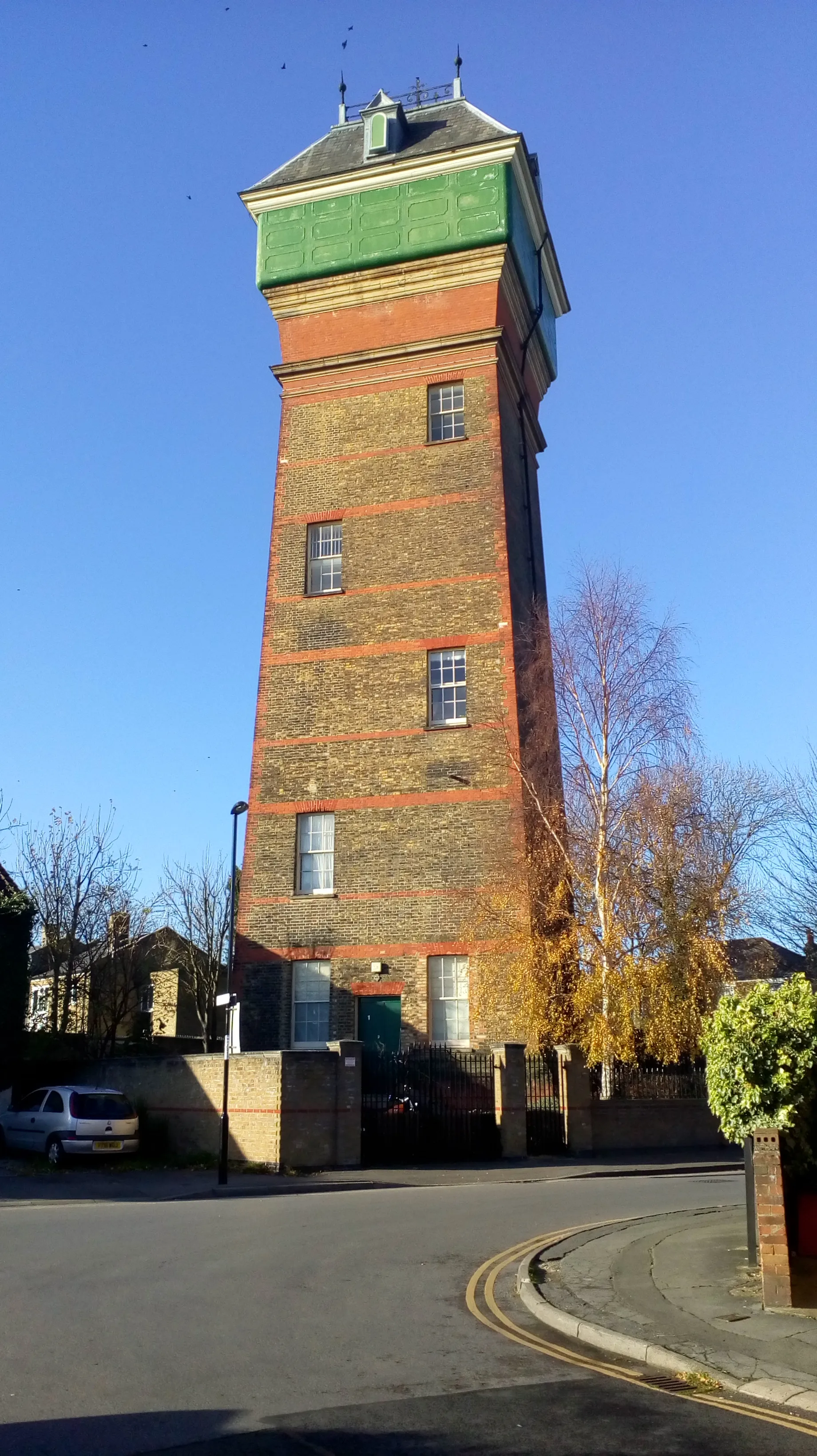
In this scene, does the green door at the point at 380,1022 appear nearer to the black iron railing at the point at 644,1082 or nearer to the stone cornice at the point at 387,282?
the black iron railing at the point at 644,1082

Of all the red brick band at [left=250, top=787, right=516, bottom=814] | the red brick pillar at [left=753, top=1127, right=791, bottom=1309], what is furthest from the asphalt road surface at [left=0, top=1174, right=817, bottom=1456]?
the red brick band at [left=250, top=787, right=516, bottom=814]

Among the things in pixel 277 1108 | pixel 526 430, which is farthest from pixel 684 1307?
pixel 526 430

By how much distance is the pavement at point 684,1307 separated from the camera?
300 inches

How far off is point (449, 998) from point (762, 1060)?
17.7 metres

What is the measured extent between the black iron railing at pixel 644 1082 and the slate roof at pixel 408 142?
22.9 metres

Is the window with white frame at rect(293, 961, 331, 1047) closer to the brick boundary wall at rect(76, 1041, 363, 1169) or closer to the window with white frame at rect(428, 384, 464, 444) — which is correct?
the brick boundary wall at rect(76, 1041, 363, 1169)

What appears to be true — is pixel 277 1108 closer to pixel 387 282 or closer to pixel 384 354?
pixel 384 354

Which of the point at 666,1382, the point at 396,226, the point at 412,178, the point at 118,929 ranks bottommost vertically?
the point at 666,1382

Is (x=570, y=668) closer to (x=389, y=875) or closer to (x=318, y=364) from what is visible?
(x=389, y=875)

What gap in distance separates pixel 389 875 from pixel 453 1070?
17.8 feet

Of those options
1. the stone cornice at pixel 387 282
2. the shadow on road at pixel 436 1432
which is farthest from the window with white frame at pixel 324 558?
the shadow on road at pixel 436 1432

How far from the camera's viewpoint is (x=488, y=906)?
87.0 feet

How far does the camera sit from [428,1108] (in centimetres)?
2367

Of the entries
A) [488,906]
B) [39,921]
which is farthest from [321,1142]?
[39,921]
